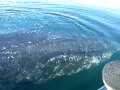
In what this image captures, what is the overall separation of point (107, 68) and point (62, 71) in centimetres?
332

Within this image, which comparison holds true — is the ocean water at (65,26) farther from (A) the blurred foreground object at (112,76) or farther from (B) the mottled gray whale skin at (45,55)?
(A) the blurred foreground object at (112,76)

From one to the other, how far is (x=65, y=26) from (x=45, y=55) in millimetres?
2626

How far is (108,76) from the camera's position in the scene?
11.2ft

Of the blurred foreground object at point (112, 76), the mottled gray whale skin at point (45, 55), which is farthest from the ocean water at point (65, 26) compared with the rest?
the blurred foreground object at point (112, 76)

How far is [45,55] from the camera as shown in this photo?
7.03 m

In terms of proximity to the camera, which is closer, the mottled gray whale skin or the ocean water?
the mottled gray whale skin

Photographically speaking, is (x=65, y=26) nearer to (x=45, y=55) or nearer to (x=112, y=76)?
(x=45, y=55)

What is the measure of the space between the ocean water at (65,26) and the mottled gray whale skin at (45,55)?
0.27 ft

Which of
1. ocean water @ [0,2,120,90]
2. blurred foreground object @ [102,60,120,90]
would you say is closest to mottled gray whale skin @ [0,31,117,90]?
ocean water @ [0,2,120,90]

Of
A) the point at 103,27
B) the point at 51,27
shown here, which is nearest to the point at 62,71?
the point at 51,27

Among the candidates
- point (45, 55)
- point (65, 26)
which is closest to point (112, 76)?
point (45, 55)

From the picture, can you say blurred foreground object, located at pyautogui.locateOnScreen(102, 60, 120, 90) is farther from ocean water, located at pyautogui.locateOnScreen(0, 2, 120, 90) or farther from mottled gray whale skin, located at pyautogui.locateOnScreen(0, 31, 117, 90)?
mottled gray whale skin, located at pyautogui.locateOnScreen(0, 31, 117, 90)

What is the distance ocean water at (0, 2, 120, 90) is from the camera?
6520mm

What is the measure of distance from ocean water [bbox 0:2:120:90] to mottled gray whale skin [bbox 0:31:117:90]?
0.27 feet
